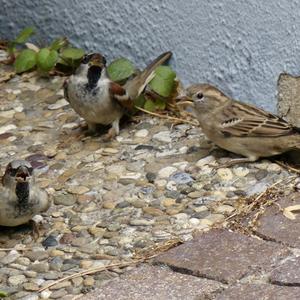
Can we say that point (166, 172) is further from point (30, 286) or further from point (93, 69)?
point (30, 286)

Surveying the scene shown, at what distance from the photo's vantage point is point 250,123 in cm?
563

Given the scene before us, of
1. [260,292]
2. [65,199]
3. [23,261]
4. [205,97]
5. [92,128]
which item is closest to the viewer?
[260,292]

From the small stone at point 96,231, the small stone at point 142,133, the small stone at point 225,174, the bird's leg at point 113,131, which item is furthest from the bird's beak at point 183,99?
the small stone at point 96,231

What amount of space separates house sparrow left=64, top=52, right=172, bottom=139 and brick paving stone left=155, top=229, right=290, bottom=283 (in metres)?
1.46

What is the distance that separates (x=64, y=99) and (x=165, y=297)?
8.48 feet

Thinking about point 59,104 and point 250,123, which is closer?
point 250,123

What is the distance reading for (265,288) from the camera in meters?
4.36

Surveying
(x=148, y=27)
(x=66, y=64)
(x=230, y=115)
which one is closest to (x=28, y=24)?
(x=66, y=64)

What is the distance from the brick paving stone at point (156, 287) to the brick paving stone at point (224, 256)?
0.19 feet

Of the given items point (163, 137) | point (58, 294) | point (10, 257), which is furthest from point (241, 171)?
point (58, 294)

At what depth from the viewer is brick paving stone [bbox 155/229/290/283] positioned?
451cm

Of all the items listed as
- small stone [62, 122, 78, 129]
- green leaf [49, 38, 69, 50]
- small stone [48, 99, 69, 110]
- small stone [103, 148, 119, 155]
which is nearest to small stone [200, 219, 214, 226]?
small stone [103, 148, 119, 155]

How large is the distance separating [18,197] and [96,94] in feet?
4.22

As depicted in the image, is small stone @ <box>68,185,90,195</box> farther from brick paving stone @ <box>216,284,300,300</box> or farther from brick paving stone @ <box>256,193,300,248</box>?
brick paving stone @ <box>216,284,300,300</box>
